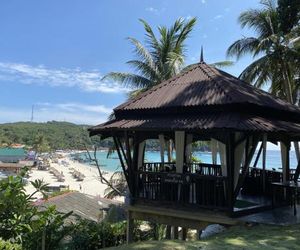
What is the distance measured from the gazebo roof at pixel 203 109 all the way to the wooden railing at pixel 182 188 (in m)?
1.40

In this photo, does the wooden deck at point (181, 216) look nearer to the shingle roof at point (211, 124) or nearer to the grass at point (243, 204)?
the grass at point (243, 204)

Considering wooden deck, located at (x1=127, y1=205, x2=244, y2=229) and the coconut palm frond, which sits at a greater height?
the coconut palm frond

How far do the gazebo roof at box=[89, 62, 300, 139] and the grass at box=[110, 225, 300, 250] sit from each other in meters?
2.29

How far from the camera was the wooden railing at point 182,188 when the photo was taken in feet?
30.1

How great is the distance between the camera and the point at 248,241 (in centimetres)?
661

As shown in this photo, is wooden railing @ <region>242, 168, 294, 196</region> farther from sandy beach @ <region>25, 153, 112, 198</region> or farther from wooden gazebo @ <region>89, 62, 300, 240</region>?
sandy beach @ <region>25, 153, 112, 198</region>

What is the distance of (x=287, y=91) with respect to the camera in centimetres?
1891

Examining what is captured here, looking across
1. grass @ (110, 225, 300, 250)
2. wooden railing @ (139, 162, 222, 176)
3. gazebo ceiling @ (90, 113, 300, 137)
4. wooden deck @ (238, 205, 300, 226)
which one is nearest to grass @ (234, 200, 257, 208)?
wooden deck @ (238, 205, 300, 226)

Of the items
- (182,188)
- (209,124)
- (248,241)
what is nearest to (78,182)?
(182,188)

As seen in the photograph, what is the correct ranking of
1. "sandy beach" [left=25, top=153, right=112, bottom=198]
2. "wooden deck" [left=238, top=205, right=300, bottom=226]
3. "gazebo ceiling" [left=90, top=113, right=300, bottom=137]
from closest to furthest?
"gazebo ceiling" [left=90, top=113, right=300, bottom=137], "wooden deck" [left=238, top=205, right=300, bottom=226], "sandy beach" [left=25, top=153, right=112, bottom=198]

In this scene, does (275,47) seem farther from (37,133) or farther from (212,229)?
(37,133)

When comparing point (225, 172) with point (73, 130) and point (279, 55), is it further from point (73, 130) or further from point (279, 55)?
point (73, 130)

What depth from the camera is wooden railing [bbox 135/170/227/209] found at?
9164mm

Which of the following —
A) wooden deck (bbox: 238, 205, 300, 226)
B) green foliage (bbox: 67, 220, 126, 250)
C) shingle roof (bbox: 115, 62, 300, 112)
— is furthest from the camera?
green foliage (bbox: 67, 220, 126, 250)
